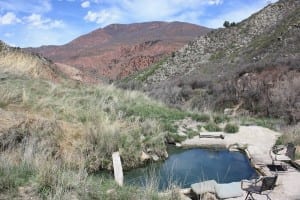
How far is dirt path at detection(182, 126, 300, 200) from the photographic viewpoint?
8.38 meters

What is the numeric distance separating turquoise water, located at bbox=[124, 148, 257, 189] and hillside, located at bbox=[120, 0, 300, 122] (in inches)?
255

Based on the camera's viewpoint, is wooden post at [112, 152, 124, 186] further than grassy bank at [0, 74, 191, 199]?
Yes

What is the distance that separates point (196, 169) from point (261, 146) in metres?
2.87

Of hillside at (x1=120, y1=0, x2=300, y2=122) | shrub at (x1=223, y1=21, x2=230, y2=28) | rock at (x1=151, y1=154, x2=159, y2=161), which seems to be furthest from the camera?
shrub at (x1=223, y1=21, x2=230, y2=28)

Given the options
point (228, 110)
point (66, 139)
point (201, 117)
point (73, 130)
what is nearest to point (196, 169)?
point (73, 130)

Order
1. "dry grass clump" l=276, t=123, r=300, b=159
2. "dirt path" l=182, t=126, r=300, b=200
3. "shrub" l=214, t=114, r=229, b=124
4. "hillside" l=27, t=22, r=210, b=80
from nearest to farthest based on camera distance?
"dirt path" l=182, t=126, r=300, b=200
"dry grass clump" l=276, t=123, r=300, b=159
"shrub" l=214, t=114, r=229, b=124
"hillside" l=27, t=22, r=210, b=80

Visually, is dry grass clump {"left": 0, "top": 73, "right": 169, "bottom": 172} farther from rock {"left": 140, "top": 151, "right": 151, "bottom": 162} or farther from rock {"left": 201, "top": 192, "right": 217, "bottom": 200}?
rock {"left": 201, "top": 192, "right": 217, "bottom": 200}

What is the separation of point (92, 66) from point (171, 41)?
15944 mm

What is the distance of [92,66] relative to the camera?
78.6 m

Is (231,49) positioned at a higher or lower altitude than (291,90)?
higher

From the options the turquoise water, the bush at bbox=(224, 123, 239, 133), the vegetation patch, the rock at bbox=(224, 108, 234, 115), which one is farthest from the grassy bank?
the rock at bbox=(224, 108, 234, 115)

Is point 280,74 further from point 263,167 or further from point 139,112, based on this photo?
point 263,167

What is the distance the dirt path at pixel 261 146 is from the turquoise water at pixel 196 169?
1.12 feet

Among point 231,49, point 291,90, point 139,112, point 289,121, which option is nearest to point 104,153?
point 139,112
